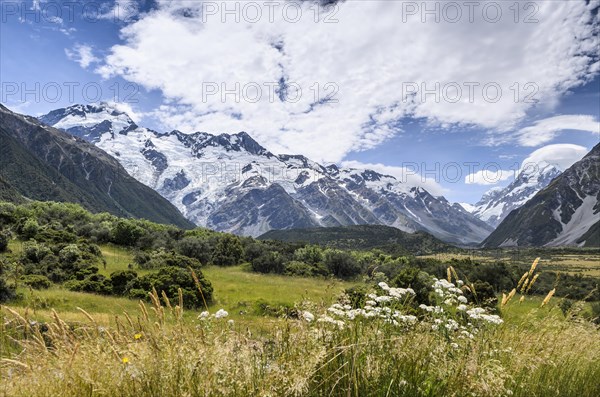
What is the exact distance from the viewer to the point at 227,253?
5044 centimetres

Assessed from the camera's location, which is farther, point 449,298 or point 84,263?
point 84,263

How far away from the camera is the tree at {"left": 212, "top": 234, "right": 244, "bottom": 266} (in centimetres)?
4916

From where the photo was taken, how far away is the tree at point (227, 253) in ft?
161

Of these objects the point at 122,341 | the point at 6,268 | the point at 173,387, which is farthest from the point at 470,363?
the point at 6,268

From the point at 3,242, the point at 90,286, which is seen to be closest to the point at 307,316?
the point at 90,286

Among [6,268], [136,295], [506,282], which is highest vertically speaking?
[6,268]

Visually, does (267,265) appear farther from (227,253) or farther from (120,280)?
(120,280)

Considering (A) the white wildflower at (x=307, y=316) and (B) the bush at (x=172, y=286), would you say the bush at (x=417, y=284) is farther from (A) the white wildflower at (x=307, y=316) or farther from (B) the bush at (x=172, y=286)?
(A) the white wildflower at (x=307, y=316)

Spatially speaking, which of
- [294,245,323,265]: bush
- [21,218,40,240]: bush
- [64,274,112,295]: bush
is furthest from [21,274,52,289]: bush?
[294,245,323,265]: bush

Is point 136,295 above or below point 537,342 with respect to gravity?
below

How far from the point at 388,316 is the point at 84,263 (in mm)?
30714

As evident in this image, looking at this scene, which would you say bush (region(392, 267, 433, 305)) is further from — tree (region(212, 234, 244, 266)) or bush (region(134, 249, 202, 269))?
tree (region(212, 234, 244, 266))

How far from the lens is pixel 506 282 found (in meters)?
44.4

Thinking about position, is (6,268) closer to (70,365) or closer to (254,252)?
(70,365)
